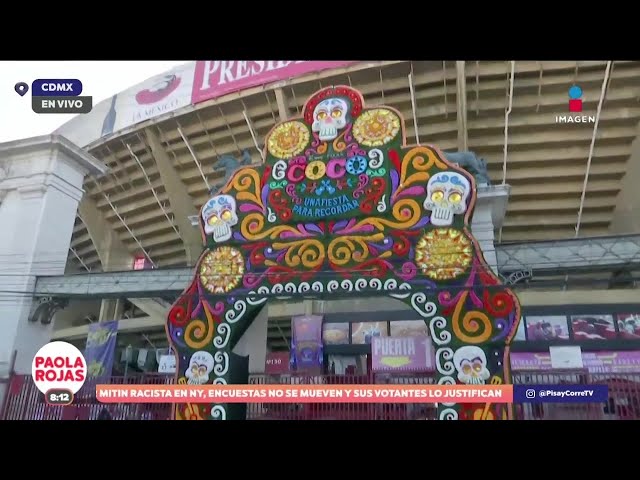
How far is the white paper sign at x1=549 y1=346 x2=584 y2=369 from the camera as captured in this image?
14008 mm

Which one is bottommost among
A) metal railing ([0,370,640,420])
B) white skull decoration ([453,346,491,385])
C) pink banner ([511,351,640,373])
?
metal railing ([0,370,640,420])

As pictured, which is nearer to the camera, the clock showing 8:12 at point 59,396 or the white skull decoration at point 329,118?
the clock showing 8:12 at point 59,396

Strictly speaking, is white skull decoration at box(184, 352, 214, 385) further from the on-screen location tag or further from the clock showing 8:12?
the on-screen location tag

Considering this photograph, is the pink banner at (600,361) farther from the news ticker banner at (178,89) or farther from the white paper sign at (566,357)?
the news ticker banner at (178,89)

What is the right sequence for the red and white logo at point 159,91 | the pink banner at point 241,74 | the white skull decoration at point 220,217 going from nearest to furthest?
the white skull decoration at point 220,217 < the pink banner at point 241,74 < the red and white logo at point 159,91

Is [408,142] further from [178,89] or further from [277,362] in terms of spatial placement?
[277,362]

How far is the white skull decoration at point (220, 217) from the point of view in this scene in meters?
8.48

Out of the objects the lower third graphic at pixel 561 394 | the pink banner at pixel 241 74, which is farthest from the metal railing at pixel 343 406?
the pink banner at pixel 241 74

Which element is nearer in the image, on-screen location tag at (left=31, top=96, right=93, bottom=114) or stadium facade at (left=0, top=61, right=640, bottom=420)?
on-screen location tag at (left=31, top=96, right=93, bottom=114)

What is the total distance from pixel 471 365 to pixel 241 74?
12.5m

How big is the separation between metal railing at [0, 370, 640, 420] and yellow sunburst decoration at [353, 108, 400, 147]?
3.84m

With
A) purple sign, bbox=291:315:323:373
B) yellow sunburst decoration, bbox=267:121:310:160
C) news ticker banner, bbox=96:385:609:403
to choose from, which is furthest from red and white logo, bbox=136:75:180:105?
news ticker banner, bbox=96:385:609:403

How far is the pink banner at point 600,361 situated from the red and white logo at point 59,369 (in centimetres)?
1205

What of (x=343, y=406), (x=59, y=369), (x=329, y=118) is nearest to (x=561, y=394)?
(x=343, y=406)
